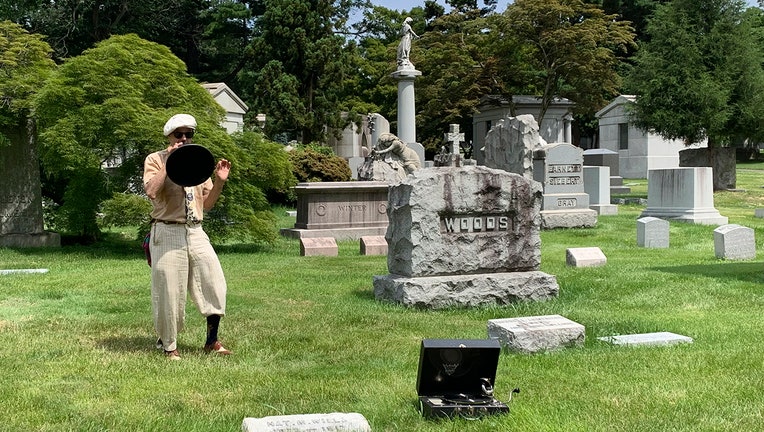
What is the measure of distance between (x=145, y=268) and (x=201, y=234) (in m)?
6.56

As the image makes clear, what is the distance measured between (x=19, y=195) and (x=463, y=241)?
32.3ft

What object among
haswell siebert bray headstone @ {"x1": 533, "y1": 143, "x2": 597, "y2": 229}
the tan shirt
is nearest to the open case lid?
the tan shirt

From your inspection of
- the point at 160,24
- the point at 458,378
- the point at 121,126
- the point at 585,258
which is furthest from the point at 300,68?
the point at 458,378

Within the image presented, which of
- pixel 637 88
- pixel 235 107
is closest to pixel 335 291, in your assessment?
pixel 637 88

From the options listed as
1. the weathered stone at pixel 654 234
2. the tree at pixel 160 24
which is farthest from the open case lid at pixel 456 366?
the tree at pixel 160 24

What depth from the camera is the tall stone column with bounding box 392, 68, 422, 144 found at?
3278 centimetres

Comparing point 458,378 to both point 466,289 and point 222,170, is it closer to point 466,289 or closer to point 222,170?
point 222,170

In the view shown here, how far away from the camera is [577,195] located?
70.6 ft

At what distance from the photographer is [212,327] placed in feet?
21.7

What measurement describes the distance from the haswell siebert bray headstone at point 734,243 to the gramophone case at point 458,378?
9654mm

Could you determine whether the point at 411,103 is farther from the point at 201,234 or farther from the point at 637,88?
the point at 201,234

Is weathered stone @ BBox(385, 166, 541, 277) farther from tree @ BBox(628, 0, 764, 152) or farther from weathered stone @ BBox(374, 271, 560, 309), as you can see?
tree @ BBox(628, 0, 764, 152)

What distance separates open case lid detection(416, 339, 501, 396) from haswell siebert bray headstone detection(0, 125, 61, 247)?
12.8 metres

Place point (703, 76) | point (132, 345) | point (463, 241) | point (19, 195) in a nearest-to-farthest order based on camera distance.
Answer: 1. point (132, 345)
2. point (463, 241)
3. point (19, 195)
4. point (703, 76)
